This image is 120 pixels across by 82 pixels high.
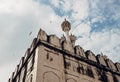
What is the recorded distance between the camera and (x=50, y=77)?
12.9m

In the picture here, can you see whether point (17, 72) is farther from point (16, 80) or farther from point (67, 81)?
point (67, 81)

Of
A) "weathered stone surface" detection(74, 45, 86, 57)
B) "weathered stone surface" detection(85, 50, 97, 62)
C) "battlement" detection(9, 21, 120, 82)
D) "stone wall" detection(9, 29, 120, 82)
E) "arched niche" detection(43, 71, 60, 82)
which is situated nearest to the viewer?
"arched niche" detection(43, 71, 60, 82)

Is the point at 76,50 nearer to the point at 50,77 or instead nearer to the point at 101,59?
the point at 101,59

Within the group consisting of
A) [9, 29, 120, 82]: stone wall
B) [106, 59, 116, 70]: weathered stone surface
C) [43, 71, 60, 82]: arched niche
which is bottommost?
[43, 71, 60, 82]: arched niche

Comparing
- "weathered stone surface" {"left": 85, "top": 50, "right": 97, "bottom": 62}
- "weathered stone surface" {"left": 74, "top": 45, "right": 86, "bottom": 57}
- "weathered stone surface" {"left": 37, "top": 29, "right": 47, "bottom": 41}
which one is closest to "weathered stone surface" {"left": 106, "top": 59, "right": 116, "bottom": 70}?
"weathered stone surface" {"left": 85, "top": 50, "right": 97, "bottom": 62}

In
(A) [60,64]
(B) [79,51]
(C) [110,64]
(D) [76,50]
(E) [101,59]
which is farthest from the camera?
(C) [110,64]

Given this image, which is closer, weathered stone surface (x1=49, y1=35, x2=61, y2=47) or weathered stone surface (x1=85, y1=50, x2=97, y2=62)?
weathered stone surface (x1=49, y1=35, x2=61, y2=47)

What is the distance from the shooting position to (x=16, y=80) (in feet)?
55.9

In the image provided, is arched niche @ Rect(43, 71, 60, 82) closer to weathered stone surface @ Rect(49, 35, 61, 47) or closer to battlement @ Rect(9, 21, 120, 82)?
battlement @ Rect(9, 21, 120, 82)

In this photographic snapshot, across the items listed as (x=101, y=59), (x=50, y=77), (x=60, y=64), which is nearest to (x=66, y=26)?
(x=101, y=59)

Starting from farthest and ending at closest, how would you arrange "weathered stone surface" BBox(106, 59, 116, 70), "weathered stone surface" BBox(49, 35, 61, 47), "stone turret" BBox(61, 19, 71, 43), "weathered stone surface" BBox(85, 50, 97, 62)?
"stone turret" BBox(61, 19, 71, 43) < "weathered stone surface" BBox(106, 59, 116, 70) < "weathered stone surface" BBox(85, 50, 97, 62) < "weathered stone surface" BBox(49, 35, 61, 47)

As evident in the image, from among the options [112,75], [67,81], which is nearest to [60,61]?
[67,81]

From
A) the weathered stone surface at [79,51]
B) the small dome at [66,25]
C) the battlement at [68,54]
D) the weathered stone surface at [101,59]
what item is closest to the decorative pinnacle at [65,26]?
the small dome at [66,25]

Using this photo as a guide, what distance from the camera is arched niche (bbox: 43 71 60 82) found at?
12577mm
